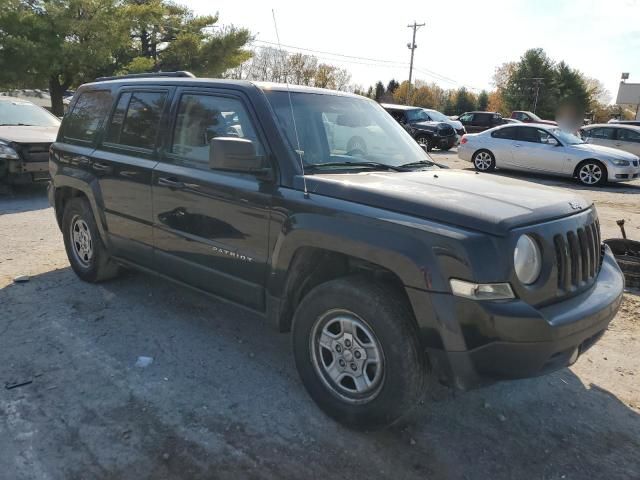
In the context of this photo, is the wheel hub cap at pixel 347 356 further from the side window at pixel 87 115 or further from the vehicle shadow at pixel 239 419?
the side window at pixel 87 115

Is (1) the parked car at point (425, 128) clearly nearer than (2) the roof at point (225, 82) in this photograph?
No

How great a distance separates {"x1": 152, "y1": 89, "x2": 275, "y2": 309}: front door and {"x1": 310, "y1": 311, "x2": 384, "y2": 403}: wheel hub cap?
1.82 ft

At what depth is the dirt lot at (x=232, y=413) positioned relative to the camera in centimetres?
276

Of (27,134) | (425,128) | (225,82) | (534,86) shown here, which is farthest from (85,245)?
(534,86)

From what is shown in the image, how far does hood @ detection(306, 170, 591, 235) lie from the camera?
8.58ft

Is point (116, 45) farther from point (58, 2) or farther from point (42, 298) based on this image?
point (42, 298)

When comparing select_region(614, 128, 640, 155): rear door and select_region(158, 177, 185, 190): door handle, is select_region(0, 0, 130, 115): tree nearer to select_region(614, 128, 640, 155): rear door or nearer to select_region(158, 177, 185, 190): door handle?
select_region(158, 177, 185, 190): door handle

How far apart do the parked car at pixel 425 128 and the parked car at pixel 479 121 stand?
5.96 m

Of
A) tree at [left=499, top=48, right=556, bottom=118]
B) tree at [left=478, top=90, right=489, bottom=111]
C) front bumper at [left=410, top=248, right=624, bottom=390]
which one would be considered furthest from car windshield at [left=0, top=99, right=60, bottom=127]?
tree at [left=478, top=90, right=489, bottom=111]

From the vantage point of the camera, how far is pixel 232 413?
3178 millimetres

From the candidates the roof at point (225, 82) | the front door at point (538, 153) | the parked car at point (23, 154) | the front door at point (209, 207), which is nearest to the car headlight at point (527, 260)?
the front door at point (209, 207)

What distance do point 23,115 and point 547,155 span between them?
498 inches

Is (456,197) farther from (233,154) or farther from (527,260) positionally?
(233,154)

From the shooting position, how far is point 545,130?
47.6 feet
